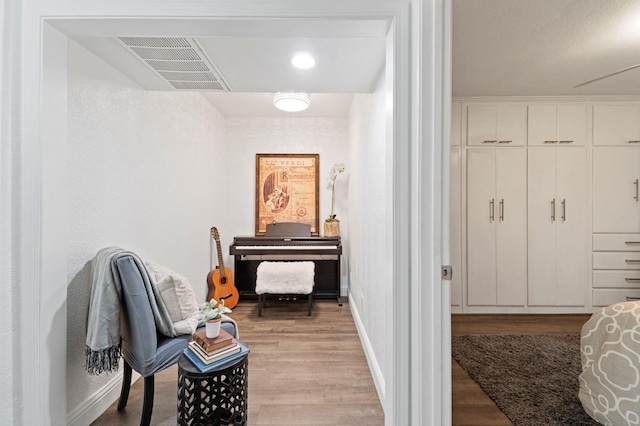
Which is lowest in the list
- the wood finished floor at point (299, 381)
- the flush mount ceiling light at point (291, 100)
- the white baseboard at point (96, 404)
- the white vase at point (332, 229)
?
the wood finished floor at point (299, 381)

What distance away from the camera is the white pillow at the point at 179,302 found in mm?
1735

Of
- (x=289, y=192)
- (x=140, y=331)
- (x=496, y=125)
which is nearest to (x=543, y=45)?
(x=496, y=125)

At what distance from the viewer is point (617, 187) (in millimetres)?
3219

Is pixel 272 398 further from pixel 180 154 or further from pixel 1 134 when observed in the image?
pixel 180 154

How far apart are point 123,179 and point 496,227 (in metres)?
Result: 3.58

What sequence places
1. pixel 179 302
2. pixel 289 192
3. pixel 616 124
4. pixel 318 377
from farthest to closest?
pixel 289 192 < pixel 616 124 < pixel 318 377 < pixel 179 302

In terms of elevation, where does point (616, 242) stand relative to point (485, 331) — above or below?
above

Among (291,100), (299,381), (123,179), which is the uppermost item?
(291,100)

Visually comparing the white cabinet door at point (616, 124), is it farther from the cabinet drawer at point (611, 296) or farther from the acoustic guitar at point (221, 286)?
the acoustic guitar at point (221, 286)

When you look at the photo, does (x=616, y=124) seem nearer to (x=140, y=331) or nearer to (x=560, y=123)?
(x=560, y=123)

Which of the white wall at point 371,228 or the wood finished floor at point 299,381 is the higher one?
the white wall at point 371,228

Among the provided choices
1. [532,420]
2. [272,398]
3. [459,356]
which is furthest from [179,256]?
[532,420]

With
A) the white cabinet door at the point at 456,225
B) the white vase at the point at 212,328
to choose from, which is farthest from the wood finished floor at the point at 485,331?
the white vase at the point at 212,328

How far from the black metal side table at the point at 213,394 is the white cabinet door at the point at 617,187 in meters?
3.96
